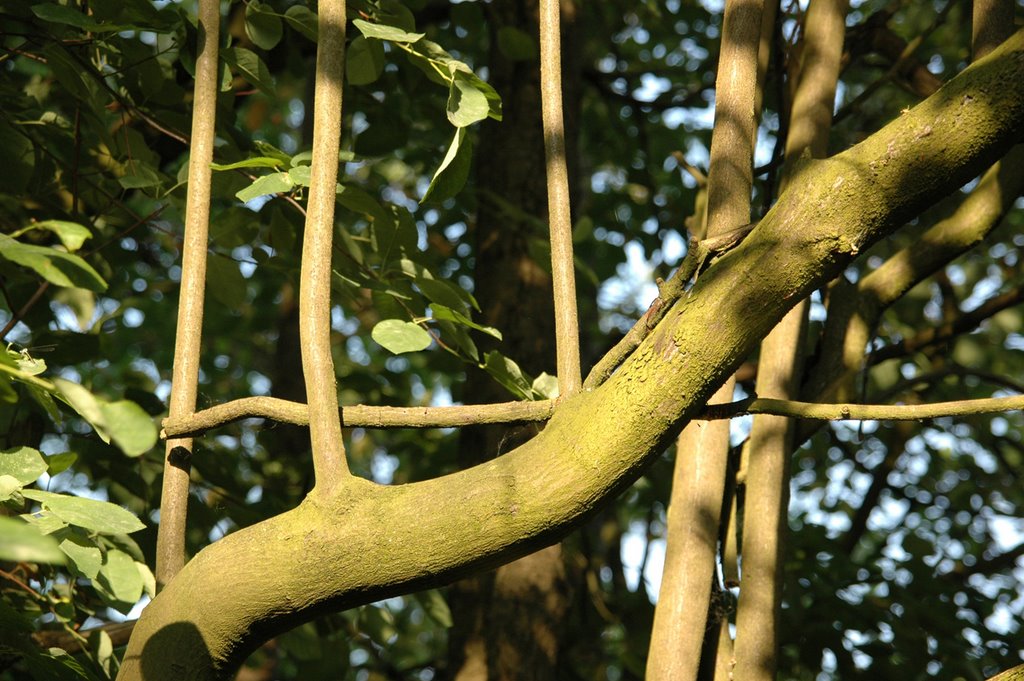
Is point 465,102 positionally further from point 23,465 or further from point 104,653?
point 104,653

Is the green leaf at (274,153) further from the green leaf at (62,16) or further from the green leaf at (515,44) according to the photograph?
the green leaf at (515,44)

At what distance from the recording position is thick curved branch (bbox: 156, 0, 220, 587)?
1.41m

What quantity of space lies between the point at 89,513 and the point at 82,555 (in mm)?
127

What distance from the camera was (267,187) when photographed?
1500 millimetres

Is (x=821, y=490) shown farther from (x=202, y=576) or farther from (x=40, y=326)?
(x=202, y=576)

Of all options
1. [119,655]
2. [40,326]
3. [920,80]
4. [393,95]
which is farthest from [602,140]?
[119,655]

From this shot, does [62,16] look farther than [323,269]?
Yes

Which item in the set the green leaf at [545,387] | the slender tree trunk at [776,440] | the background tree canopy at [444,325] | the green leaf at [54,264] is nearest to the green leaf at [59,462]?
the background tree canopy at [444,325]

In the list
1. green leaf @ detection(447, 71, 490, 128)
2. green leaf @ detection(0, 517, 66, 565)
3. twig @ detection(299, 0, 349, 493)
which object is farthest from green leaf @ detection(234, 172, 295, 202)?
green leaf @ detection(0, 517, 66, 565)

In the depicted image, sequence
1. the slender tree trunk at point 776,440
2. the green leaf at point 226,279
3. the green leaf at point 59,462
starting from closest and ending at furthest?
1. the green leaf at point 59,462
2. the slender tree trunk at point 776,440
3. the green leaf at point 226,279

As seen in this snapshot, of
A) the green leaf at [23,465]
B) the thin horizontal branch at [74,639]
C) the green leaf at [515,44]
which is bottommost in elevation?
the green leaf at [23,465]

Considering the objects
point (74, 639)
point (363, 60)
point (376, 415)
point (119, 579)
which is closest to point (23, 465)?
point (119, 579)

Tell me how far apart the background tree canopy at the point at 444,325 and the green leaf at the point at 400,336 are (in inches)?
0.5

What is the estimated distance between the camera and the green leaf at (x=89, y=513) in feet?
4.17
